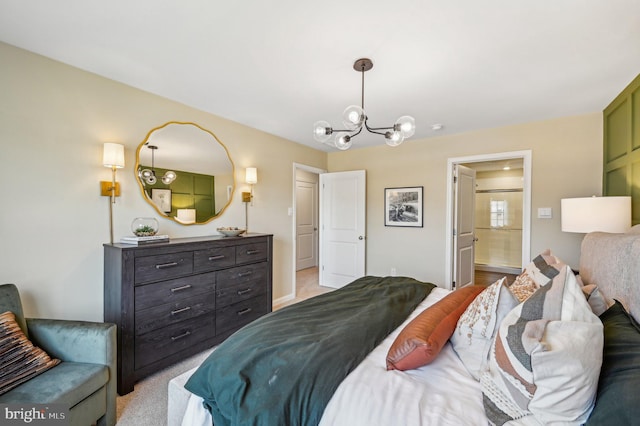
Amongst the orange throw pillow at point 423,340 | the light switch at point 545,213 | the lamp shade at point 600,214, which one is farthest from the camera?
the light switch at point 545,213

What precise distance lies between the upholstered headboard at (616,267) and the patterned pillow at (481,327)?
1.53 feet

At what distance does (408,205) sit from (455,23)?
2845 millimetres

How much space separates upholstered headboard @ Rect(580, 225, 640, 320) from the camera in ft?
3.96

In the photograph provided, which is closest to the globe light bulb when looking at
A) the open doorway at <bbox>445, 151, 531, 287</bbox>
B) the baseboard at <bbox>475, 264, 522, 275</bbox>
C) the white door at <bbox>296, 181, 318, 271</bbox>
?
the white door at <bbox>296, 181, 318, 271</bbox>

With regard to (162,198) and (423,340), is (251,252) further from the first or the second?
(423,340)

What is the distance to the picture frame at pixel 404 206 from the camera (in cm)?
418

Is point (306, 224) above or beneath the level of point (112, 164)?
beneath

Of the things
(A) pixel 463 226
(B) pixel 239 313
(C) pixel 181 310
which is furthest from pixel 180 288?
(A) pixel 463 226

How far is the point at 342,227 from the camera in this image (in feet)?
15.6

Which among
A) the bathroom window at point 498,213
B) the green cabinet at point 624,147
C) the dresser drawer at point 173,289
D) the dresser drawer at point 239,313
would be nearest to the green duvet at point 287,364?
the dresser drawer at point 173,289

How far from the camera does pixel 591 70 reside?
2.20m

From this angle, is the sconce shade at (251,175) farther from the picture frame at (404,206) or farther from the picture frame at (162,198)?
the picture frame at (404,206)

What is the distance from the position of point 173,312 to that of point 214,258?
0.55 m

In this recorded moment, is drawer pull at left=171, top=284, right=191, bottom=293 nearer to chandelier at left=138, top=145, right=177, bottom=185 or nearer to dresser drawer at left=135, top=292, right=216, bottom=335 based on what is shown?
dresser drawer at left=135, top=292, right=216, bottom=335
